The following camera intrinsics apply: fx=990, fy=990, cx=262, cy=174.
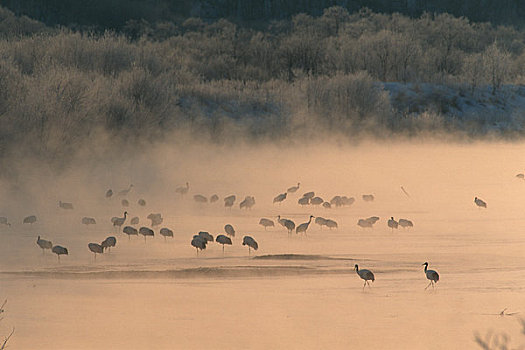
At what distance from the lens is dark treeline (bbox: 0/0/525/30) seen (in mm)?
84312

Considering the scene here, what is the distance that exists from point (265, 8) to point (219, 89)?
58.1 meters

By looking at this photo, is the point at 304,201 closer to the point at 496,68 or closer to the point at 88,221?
the point at 88,221

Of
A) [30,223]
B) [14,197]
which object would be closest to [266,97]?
[14,197]

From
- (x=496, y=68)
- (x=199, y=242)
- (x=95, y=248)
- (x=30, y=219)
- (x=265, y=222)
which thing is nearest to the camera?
(x=95, y=248)

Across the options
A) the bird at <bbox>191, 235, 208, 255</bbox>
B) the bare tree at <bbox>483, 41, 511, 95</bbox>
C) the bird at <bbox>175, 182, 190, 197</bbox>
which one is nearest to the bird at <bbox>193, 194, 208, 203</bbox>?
the bird at <bbox>175, 182, 190, 197</bbox>

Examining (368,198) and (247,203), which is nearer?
(247,203)

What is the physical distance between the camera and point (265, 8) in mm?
92375

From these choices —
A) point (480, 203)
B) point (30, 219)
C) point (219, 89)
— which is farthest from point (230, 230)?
point (219, 89)

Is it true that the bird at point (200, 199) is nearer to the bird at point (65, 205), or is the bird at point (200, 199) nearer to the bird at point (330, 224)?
the bird at point (65, 205)

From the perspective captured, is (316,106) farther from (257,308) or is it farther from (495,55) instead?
(257,308)

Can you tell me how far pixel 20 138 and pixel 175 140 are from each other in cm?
652

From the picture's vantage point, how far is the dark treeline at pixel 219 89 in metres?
23.9

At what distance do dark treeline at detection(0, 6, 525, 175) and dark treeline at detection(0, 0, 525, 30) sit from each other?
2648cm

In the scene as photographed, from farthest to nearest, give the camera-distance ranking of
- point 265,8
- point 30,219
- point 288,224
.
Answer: point 265,8 < point 30,219 < point 288,224
